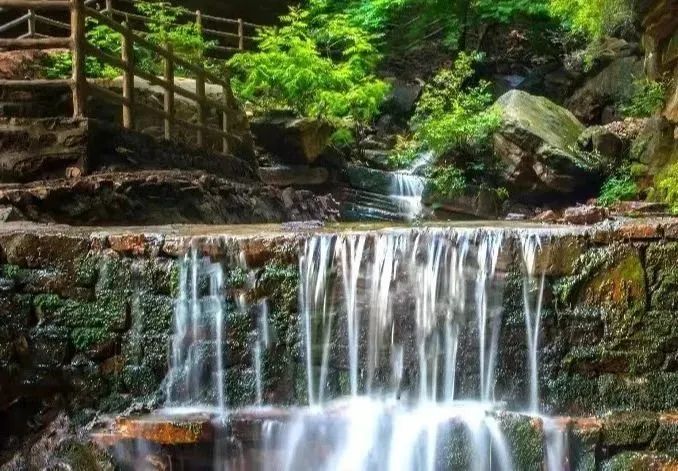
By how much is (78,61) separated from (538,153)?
24.1ft

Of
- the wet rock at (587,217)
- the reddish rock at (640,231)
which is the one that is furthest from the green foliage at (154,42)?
the reddish rock at (640,231)

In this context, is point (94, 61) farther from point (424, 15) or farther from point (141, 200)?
point (424, 15)

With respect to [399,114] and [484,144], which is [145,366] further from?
[399,114]

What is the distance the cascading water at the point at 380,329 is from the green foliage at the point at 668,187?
316 centimetres

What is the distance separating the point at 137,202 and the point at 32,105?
1796 millimetres

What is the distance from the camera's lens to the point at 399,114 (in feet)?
53.9

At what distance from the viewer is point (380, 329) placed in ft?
16.1

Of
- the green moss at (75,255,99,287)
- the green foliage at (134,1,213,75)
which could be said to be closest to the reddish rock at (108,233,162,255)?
the green moss at (75,255,99,287)

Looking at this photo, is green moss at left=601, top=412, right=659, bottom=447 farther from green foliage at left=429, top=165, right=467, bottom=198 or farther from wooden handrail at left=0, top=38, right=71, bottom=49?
green foliage at left=429, top=165, right=467, bottom=198

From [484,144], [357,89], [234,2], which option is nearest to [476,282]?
[484,144]

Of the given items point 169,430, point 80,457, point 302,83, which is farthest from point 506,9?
point 80,457

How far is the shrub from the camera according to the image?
1000cm

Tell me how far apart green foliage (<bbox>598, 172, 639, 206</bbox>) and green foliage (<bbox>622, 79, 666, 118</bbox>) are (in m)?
1.05

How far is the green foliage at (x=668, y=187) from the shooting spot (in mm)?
7523
